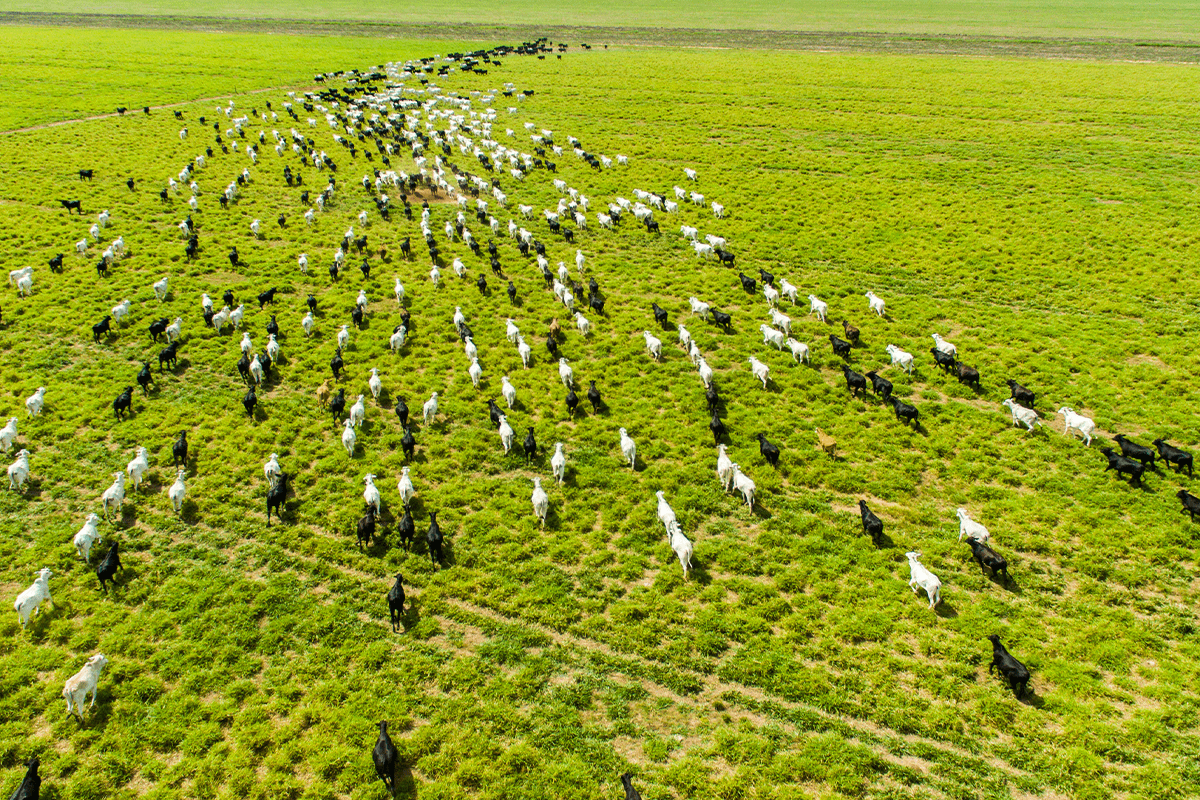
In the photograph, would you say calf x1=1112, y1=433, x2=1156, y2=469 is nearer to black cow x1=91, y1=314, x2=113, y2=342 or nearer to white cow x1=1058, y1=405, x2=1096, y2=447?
white cow x1=1058, y1=405, x2=1096, y2=447

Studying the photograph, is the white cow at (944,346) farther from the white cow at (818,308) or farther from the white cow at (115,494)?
the white cow at (115,494)

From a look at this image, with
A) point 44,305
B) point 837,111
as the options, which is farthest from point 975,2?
point 44,305

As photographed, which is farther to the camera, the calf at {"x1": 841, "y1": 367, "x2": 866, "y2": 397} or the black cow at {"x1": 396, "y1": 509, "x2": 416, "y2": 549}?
the calf at {"x1": 841, "y1": 367, "x2": 866, "y2": 397}

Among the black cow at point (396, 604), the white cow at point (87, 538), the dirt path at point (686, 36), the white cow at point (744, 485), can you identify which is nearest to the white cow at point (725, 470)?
the white cow at point (744, 485)

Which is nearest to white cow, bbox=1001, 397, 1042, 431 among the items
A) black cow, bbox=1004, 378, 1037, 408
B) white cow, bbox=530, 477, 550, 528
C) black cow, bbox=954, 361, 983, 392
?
black cow, bbox=1004, 378, 1037, 408

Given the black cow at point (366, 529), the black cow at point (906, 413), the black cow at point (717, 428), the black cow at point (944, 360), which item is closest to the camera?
the black cow at point (366, 529)

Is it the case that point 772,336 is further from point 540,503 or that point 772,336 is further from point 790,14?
point 790,14
